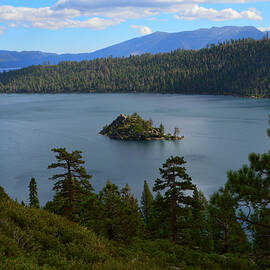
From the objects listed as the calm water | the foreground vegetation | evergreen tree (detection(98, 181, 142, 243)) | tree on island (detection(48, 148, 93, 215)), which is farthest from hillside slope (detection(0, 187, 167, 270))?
the calm water

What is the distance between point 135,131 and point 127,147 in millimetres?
14355

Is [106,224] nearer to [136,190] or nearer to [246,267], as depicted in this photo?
[246,267]

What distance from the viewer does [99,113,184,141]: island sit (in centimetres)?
11606

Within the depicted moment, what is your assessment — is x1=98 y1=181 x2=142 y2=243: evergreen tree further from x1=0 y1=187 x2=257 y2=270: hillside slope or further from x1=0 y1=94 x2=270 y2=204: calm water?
x1=0 y1=94 x2=270 y2=204: calm water

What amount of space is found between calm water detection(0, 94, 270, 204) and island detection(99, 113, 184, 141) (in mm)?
4407

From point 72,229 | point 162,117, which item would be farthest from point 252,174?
point 162,117

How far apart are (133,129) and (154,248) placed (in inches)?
3893

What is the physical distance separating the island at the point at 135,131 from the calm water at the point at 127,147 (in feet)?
14.5

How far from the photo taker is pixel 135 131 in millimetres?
118750

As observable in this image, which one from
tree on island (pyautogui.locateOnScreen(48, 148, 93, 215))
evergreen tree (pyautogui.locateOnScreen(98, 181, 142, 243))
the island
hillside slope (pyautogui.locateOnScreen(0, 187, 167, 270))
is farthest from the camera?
the island

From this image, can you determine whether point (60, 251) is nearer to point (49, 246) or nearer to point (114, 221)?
point (49, 246)

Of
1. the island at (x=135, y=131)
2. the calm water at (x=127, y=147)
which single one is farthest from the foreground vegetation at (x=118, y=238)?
the island at (x=135, y=131)

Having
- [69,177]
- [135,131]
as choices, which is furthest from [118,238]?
[135,131]

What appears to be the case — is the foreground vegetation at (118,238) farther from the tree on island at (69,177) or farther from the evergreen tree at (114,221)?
the tree on island at (69,177)
